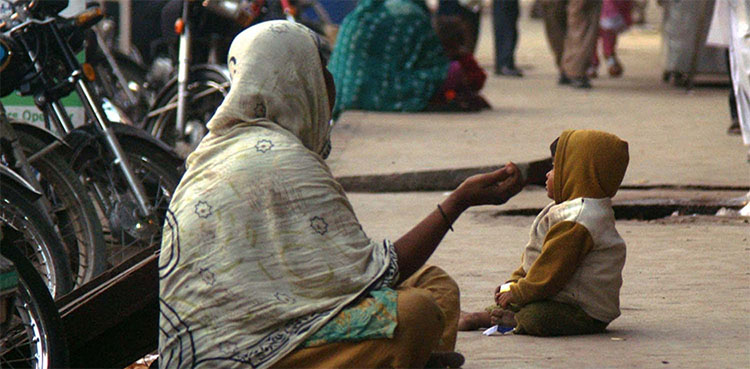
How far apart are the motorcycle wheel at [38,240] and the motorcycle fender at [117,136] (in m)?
0.97

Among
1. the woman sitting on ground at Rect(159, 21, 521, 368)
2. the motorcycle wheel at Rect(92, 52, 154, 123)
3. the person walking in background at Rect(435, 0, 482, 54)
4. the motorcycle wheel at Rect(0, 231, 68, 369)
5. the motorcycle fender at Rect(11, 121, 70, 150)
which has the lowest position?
the person walking in background at Rect(435, 0, 482, 54)

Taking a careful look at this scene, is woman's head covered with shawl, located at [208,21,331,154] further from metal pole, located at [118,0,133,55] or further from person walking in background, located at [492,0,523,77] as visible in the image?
person walking in background, located at [492,0,523,77]

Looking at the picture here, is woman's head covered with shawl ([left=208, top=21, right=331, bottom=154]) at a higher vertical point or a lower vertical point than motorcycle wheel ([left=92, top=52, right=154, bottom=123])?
higher

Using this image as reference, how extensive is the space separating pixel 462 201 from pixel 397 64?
7.75 meters

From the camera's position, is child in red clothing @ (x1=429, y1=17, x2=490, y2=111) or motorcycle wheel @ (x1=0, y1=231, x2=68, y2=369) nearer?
motorcycle wheel @ (x1=0, y1=231, x2=68, y2=369)

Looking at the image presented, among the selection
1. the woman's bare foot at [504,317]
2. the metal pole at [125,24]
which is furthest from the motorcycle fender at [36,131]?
the metal pole at [125,24]

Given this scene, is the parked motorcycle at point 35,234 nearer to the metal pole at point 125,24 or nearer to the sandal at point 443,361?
the sandal at point 443,361

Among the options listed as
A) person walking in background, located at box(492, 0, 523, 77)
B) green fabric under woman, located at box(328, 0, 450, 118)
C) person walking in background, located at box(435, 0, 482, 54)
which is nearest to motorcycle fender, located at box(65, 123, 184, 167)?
green fabric under woman, located at box(328, 0, 450, 118)

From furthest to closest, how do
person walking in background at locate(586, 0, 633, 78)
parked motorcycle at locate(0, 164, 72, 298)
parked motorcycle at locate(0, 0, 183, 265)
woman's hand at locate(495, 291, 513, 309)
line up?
person walking in background at locate(586, 0, 633, 78), parked motorcycle at locate(0, 0, 183, 265), parked motorcycle at locate(0, 164, 72, 298), woman's hand at locate(495, 291, 513, 309)

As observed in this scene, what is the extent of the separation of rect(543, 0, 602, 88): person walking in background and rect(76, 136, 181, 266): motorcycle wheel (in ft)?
26.1

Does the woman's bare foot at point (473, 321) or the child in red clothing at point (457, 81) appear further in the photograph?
the child in red clothing at point (457, 81)

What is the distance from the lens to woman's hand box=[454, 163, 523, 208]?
331 centimetres

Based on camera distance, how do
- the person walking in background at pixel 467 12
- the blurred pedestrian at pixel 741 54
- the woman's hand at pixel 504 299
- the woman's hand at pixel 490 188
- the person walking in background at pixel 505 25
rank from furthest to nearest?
1. the person walking in background at pixel 467 12
2. the person walking in background at pixel 505 25
3. the blurred pedestrian at pixel 741 54
4. the woman's hand at pixel 504 299
5. the woman's hand at pixel 490 188

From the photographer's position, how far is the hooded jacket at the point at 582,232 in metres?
3.86
